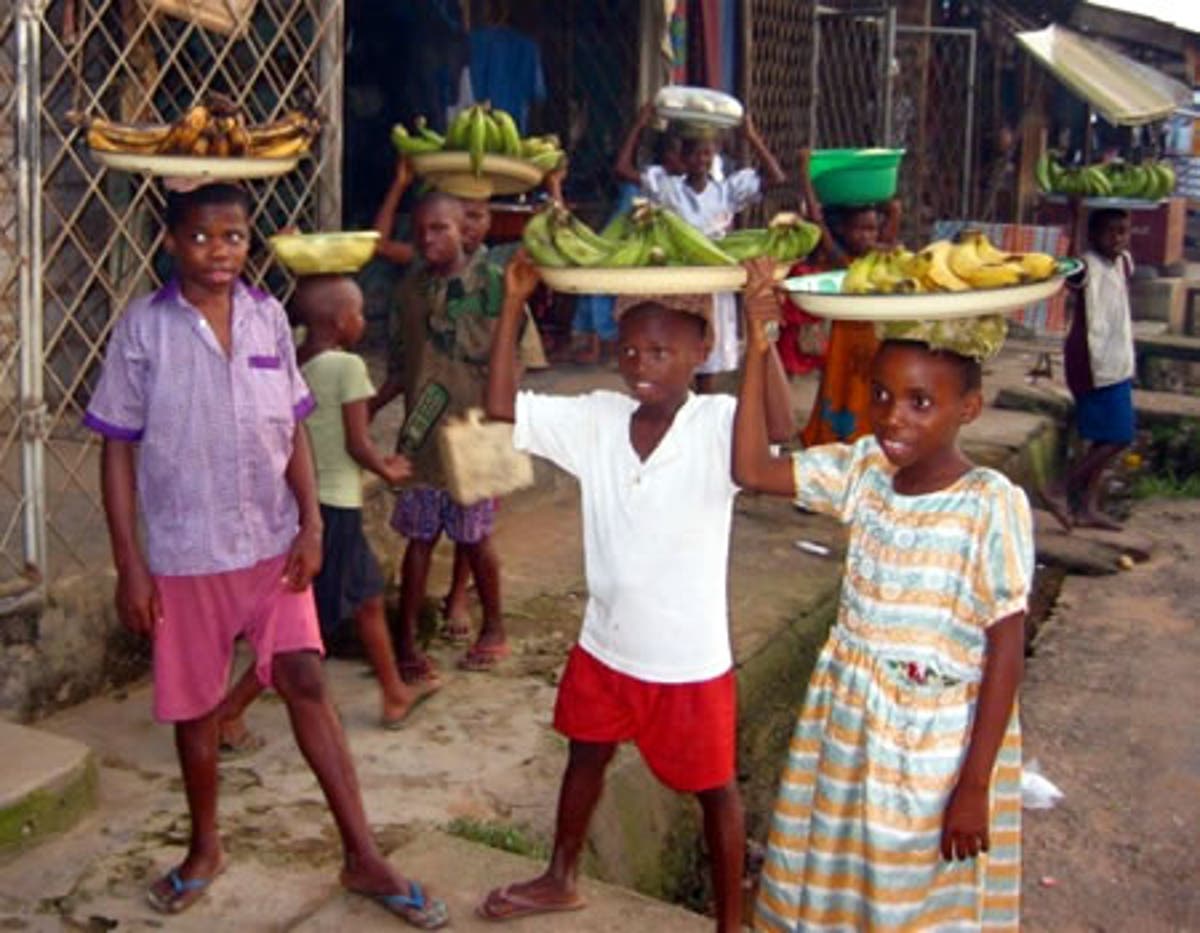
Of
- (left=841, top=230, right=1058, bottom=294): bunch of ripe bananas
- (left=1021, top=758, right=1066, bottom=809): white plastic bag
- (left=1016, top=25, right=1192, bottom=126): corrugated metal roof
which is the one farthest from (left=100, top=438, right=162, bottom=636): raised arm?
(left=1016, top=25, right=1192, bottom=126): corrugated metal roof

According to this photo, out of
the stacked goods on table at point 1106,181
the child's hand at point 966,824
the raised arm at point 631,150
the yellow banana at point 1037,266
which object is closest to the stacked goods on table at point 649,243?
the yellow banana at point 1037,266

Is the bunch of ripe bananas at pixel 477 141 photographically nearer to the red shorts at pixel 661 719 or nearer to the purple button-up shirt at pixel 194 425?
the purple button-up shirt at pixel 194 425

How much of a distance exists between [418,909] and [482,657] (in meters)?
1.67

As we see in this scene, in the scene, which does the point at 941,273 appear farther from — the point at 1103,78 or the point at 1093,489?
the point at 1103,78

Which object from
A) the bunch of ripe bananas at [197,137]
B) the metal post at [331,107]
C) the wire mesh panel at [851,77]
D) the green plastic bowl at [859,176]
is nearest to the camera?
the bunch of ripe bananas at [197,137]

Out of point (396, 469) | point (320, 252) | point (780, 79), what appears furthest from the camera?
point (780, 79)

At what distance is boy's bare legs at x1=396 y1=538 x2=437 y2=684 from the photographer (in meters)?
4.43

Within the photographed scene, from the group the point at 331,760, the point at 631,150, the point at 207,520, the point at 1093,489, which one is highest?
the point at 631,150

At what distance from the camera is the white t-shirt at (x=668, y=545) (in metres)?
2.86

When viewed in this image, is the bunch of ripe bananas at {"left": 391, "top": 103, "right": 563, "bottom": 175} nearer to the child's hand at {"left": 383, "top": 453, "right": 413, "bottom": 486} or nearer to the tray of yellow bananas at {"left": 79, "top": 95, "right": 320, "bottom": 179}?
the tray of yellow bananas at {"left": 79, "top": 95, "right": 320, "bottom": 179}

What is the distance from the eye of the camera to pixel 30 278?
12.6 ft

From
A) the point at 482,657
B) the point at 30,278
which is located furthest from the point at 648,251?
the point at 482,657

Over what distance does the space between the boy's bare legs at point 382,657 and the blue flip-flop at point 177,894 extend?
3.33 ft

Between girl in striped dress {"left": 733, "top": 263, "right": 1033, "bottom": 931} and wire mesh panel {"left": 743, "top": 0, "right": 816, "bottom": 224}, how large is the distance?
698 cm
